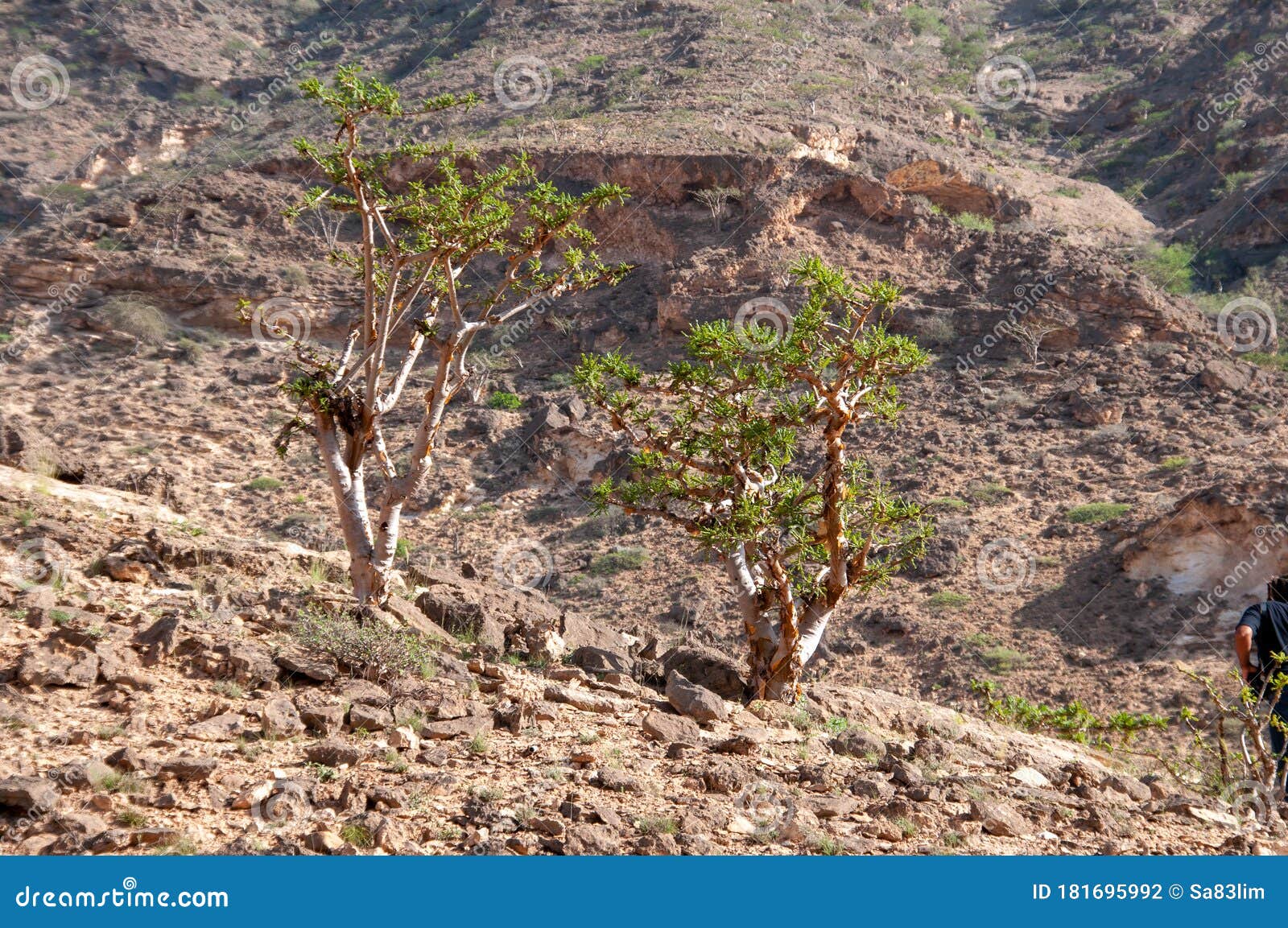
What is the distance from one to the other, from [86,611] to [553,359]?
17569 mm

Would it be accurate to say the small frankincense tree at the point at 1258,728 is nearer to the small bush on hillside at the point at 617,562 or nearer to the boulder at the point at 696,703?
the boulder at the point at 696,703

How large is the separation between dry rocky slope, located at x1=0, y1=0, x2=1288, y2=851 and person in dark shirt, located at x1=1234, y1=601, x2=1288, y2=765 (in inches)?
34.9

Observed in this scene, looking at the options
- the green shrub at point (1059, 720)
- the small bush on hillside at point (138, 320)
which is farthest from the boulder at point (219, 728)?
the small bush on hillside at point (138, 320)

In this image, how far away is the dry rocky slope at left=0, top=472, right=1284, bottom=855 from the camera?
13.5 feet

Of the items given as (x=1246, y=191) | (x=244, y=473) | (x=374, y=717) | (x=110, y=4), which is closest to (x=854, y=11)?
(x=1246, y=191)

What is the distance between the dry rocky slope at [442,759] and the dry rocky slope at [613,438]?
35 mm

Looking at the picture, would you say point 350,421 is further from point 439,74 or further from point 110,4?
point 110,4

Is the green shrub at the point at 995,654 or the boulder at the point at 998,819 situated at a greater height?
the green shrub at the point at 995,654

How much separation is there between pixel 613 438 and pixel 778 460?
1250 centimetres

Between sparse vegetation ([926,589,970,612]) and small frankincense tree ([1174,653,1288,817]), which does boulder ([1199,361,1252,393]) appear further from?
small frankincense tree ([1174,653,1288,817])

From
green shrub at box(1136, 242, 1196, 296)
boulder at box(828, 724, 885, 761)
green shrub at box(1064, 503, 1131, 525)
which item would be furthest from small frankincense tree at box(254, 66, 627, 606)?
green shrub at box(1136, 242, 1196, 296)

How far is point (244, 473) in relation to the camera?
62.6 feet

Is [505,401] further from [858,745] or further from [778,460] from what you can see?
[858,745]

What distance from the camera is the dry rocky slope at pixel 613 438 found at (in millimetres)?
5164
